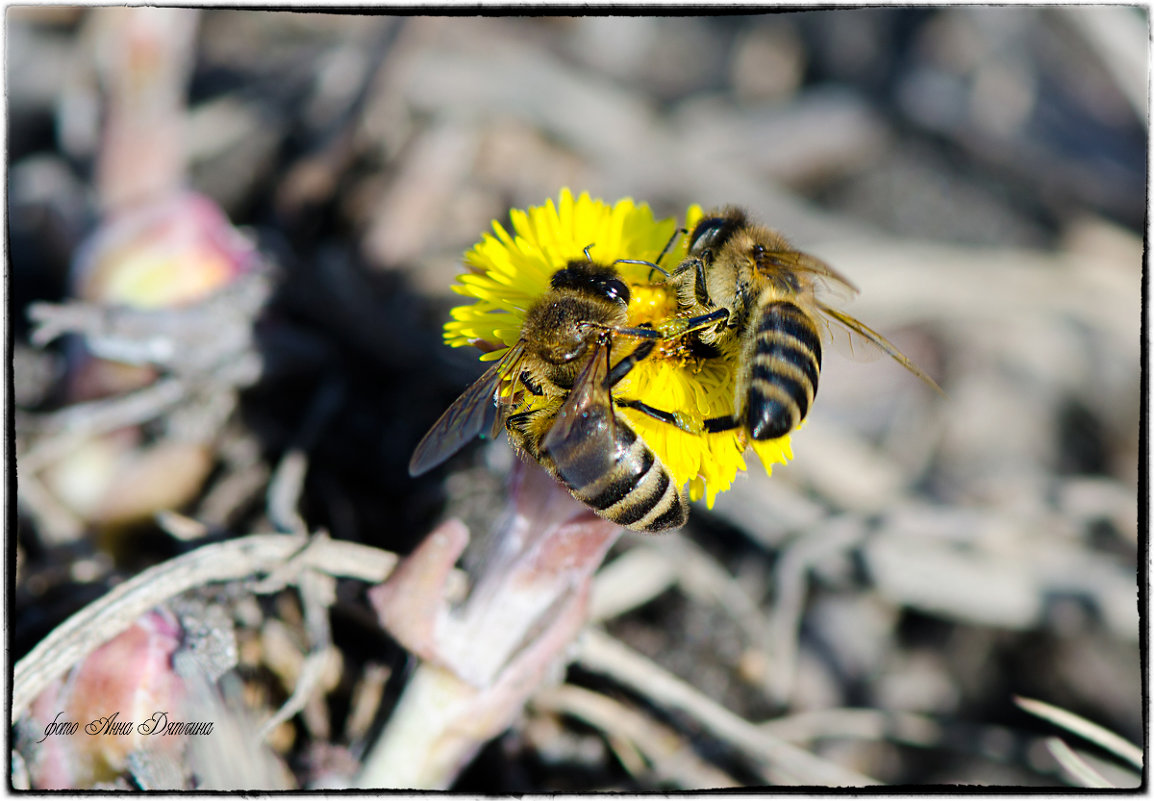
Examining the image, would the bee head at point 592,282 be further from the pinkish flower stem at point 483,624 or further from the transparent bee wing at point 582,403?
the pinkish flower stem at point 483,624

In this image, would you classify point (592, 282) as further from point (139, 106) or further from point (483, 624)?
point (139, 106)

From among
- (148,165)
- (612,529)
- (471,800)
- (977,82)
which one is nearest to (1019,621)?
(612,529)

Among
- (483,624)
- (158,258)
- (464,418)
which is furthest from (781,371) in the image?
(158,258)

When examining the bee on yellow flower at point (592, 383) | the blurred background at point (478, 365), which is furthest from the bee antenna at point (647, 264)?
the blurred background at point (478, 365)

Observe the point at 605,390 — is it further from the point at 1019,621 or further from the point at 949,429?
the point at 949,429

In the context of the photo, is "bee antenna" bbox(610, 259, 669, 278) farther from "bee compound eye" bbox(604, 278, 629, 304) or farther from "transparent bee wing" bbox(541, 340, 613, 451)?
"transparent bee wing" bbox(541, 340, 613, 451)

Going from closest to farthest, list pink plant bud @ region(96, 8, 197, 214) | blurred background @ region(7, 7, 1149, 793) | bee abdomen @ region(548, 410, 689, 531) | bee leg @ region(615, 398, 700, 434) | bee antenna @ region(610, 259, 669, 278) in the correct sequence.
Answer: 1. bee abdomen @ region(548, 410, 689, 531)
2. bee leg @ region(615, 398, 700, 434)
3. bee antenna @ region(610, 259, 669, 278)
4. blurred background @ region(7, 7, 1149, 793)
5. pink plant bud @ region(96, 8, 197, 214)

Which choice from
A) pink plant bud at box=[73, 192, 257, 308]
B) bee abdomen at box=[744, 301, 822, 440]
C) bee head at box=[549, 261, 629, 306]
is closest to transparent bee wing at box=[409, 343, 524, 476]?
bee head at box=[549, 261, 629, 306]
